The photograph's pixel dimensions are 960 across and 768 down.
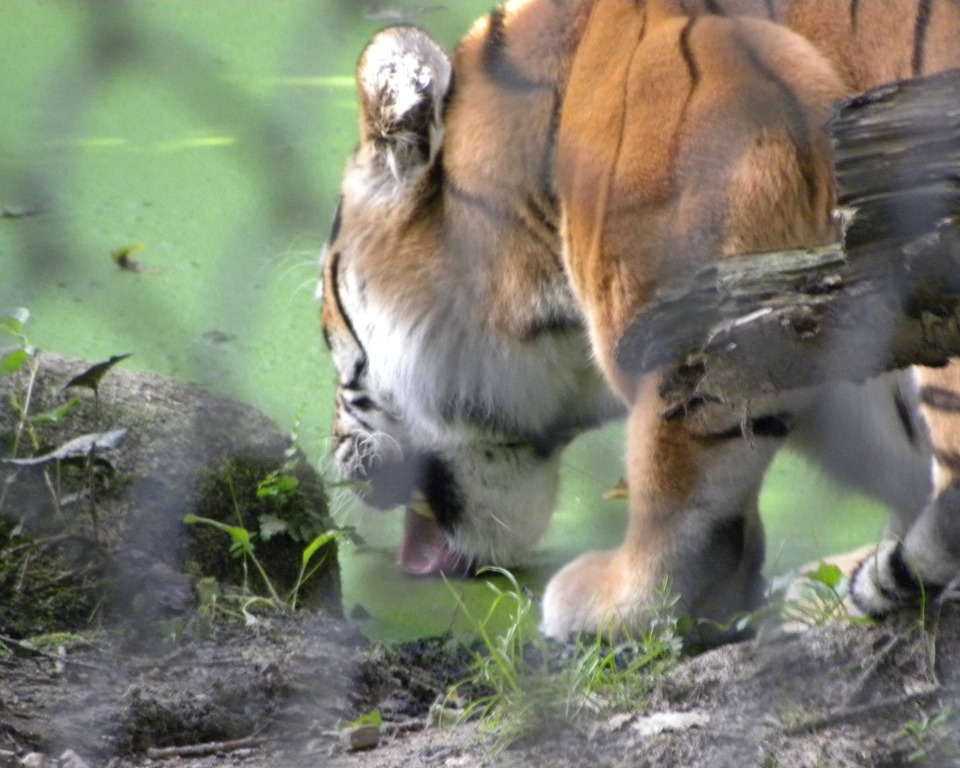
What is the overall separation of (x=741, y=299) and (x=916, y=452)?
0.85 metres

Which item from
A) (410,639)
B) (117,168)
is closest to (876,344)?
(410,639)

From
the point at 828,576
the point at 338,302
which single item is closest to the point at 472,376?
the point at 338,302

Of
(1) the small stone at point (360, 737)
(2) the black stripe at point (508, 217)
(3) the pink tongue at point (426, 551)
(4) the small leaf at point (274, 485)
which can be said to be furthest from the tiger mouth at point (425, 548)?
(1) the small stone at point (360, 737)

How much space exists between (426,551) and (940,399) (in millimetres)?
852

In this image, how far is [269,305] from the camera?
2.77m

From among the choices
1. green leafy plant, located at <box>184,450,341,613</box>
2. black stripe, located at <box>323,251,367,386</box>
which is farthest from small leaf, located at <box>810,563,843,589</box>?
black stripe, located at <box>323,251,367,386</box>

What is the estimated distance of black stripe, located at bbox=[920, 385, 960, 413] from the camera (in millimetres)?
1611

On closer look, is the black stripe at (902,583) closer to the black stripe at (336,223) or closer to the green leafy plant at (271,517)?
the green leafy plant at (271,517)

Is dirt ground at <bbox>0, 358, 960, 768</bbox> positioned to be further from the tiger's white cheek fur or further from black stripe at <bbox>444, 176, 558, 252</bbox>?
black stripe at <bbox>444, 176, 558, 252</bbox>

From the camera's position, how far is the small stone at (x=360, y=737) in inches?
58.6

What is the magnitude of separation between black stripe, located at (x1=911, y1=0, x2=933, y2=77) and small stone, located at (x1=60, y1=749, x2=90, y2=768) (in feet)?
3.77

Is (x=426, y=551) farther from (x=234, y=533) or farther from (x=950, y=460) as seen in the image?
(x=950, y=460)

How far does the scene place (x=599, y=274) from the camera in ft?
5.43

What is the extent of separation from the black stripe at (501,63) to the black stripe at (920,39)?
435 mm
